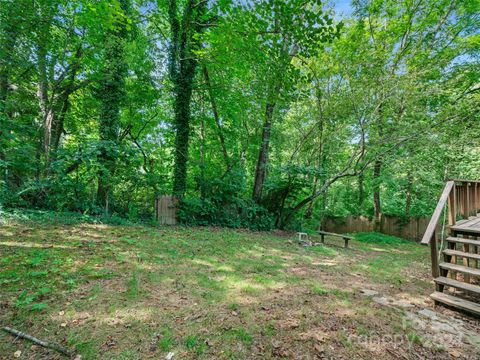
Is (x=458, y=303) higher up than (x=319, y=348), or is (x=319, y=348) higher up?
(x=458, y=303)

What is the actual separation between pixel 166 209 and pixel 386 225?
10844 millimetres

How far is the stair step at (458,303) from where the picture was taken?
268 cm

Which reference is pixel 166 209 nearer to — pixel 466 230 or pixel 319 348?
pixel 319 348

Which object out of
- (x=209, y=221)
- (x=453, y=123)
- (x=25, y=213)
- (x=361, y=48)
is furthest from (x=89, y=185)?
(x=453, y=123)

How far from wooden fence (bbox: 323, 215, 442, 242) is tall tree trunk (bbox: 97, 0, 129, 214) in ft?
36.3

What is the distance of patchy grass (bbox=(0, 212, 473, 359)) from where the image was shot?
2.02 m

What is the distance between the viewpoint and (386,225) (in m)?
11.5

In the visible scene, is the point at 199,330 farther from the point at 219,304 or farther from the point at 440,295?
the point at 440,295

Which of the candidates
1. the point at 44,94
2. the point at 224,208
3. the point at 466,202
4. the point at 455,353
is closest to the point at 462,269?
the point at 455,353

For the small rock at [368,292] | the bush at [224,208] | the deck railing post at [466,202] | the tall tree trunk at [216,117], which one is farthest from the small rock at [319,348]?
the tall tree trunk at [216,117]

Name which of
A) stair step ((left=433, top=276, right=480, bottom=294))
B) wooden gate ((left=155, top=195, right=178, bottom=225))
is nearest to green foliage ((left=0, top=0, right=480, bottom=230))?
wooden gate ((left=155, top=195, right=178, bottom=225))

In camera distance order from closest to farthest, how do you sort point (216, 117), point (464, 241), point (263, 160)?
point (464, 241)
point (216, 117)
point (263, 160)

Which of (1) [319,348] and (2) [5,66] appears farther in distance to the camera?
(2) [5,66]

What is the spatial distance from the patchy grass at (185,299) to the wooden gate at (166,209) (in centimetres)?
261
